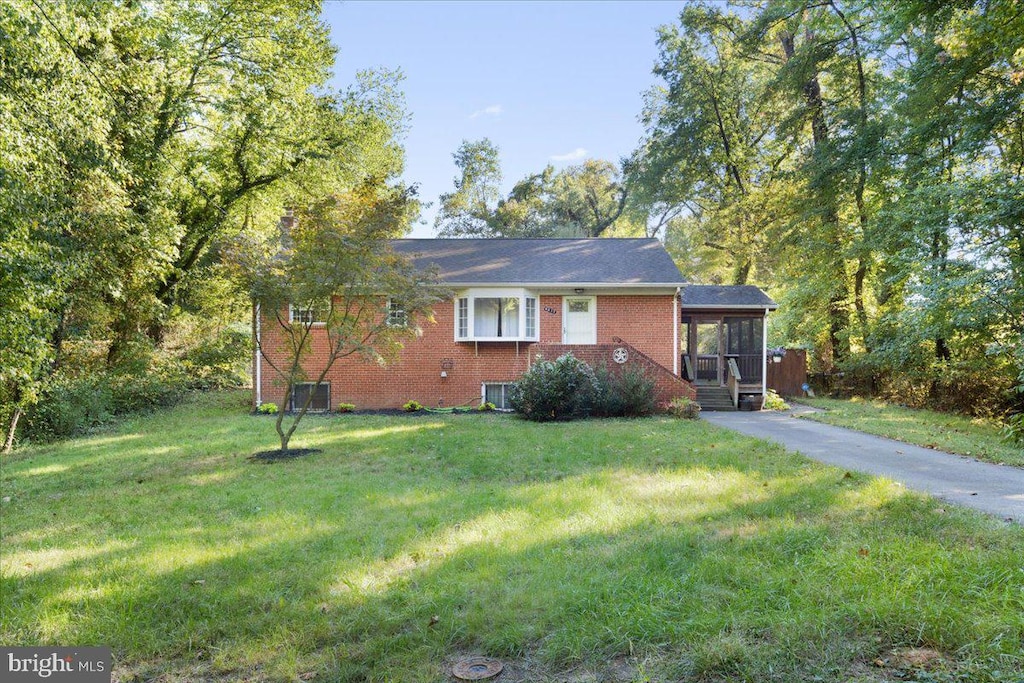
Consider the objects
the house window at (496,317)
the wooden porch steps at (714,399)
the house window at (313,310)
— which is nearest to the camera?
the house window at (313,310)

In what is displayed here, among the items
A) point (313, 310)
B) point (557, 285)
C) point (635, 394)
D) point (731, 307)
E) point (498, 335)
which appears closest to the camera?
point (313, 310)

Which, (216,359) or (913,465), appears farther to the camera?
(216,359)

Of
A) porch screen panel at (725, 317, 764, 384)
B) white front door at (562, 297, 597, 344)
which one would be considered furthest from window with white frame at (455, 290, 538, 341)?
porch screen panel at (725, 317, 764, 384)

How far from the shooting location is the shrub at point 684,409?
13367 mm

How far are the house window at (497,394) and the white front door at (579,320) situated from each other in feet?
7.69

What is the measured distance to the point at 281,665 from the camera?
2.91 metres

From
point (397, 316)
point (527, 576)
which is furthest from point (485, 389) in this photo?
point (527, 576)

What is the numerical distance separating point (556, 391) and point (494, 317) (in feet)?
14.5

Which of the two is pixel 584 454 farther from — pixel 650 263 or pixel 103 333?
pixel 103 333

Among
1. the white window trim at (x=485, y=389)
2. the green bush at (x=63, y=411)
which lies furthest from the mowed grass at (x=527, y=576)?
the white window trim at (x=485, y=389)

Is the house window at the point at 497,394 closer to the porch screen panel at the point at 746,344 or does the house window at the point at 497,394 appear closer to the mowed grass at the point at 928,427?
the porch screen panel at the point at 746,344

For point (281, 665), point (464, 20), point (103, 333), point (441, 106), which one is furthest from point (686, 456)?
point (441, 106)

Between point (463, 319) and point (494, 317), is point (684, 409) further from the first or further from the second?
point (463, 319)

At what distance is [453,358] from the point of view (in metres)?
16.2
